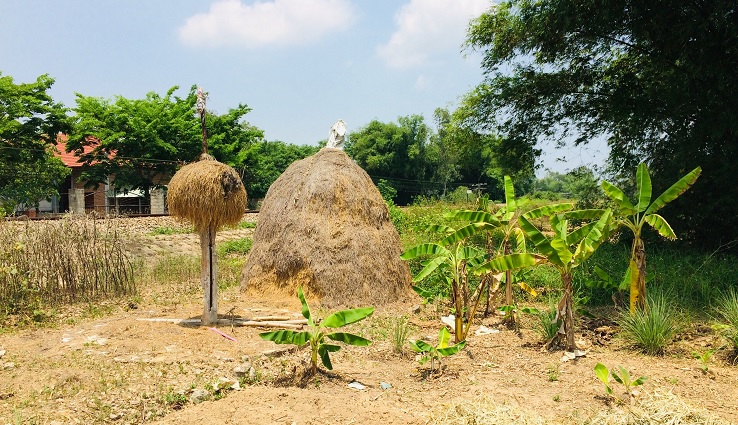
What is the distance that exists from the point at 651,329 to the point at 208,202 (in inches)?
186

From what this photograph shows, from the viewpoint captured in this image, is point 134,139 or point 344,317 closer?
point 344,317

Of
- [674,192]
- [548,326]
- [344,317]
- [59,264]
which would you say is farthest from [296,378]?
[59,264]

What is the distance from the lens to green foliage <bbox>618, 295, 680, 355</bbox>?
17.1ft

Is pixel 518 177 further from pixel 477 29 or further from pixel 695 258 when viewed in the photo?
pixel 695 258

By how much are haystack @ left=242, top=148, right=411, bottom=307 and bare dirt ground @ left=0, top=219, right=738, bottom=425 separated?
1254mm

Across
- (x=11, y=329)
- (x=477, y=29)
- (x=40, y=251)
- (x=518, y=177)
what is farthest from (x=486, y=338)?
(x=518, y=177)

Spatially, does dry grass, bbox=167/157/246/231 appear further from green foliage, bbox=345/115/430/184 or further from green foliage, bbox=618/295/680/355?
green foliage, bbox=345/115/430/184

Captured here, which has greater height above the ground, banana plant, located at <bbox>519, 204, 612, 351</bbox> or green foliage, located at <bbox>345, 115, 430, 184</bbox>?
green foliage, located at <bbox>345, 115, 430, 184</bbox>

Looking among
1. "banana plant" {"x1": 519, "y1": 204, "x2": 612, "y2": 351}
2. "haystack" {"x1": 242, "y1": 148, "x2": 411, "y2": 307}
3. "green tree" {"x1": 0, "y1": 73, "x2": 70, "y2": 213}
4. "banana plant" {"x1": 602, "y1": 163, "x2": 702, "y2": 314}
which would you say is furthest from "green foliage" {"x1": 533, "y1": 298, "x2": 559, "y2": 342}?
"green tree" {"x1": 0, "y1": 73, "x2": 70, "y2": 213}

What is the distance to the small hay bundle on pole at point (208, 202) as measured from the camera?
235 inches

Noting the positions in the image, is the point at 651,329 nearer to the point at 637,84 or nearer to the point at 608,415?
the point at 608,415

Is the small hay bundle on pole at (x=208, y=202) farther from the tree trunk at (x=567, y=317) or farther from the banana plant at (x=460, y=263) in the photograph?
the tree trunk at (x=567, y=317)

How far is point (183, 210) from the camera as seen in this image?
605 cm

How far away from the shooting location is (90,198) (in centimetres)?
2683
